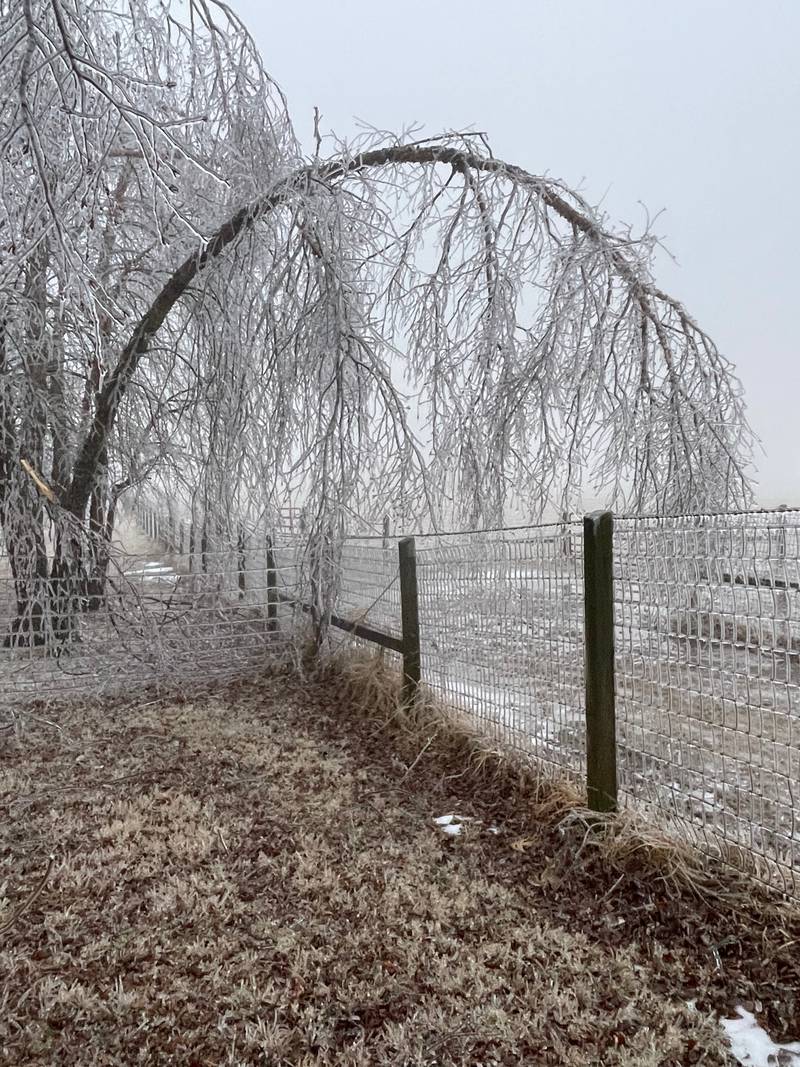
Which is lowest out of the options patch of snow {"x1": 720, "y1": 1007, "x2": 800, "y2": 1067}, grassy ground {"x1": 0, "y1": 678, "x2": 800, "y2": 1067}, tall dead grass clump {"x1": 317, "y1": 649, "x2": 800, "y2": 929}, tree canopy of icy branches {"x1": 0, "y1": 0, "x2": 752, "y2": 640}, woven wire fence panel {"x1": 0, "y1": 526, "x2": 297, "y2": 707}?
patch of snow {"x1": 720, "y1": 1007, "x2": 800, "y2": 1067}

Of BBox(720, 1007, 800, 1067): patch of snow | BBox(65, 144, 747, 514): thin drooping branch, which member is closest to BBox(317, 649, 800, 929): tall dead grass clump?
BBox(720, 1007, 800, 1067): patch of snow

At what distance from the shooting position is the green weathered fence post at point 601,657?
3016 mm

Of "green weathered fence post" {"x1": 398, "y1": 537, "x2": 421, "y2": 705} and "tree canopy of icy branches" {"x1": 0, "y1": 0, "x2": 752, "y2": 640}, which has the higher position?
"tree canopy of icy branches" {"x1": 0, "y1": 0, "x2": 752, "y2": 640}

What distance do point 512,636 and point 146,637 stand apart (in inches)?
131

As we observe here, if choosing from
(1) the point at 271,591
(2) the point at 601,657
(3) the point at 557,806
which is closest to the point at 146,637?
(1) the point at 271,591

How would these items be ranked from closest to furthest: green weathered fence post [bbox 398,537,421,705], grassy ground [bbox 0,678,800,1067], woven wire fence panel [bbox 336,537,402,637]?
grassy ground [bbox 0,678,800,1067] < green weathered fence post [bbox 398,537,421,705] < woven wire fence panel [bbox 336,537,402,637]

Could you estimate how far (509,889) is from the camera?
9.22 ft

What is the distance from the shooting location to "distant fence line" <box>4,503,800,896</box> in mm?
2467

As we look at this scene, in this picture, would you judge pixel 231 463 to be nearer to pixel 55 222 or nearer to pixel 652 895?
pixel 55 222

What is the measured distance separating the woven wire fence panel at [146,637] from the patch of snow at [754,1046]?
4.52 meters

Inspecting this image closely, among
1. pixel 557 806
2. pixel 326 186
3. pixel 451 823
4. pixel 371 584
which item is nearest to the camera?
pixel 557 806

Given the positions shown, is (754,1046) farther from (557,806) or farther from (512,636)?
(512,636)

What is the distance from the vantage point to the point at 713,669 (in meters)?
2.68

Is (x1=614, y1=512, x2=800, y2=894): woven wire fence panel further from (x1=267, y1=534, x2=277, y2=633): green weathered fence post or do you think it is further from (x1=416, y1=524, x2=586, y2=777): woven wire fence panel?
(x1=267, y1=534, x2=277, y2=633): green weathered fence post
